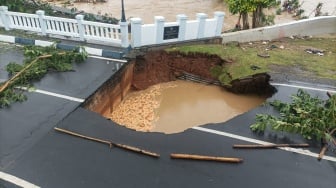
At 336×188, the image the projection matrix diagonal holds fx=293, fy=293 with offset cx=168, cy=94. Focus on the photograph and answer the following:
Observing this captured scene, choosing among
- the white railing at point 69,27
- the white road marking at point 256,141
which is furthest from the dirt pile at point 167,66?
the white road marking at point 256,141

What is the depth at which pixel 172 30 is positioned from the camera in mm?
9680

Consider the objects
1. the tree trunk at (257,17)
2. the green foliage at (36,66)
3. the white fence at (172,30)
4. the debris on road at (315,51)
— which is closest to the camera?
the green foliage at (36,66)

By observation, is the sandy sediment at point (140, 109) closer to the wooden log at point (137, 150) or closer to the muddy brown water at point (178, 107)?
the muddy brown water at point (178, 107)

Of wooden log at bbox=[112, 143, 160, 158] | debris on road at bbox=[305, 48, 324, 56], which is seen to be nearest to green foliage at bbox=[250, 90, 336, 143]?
wooden log at bbox=[112, 143, 160, 158]

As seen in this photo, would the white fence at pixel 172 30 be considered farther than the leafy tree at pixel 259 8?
No

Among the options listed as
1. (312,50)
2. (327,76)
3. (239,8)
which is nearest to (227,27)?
(239,8)

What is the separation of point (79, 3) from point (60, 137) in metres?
16.7

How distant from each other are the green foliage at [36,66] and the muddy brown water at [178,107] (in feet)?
6.68

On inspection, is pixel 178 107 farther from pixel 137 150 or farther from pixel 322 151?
pixel 322 151

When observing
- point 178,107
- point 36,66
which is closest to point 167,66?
point 178,107

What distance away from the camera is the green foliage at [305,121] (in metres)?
5.81

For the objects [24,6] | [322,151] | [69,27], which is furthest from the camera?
[24,6]

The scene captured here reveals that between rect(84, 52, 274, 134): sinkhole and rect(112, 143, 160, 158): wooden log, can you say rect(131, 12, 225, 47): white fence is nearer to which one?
rect(84, 52, 274, 134): sinkhole

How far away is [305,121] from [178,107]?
3669mm
